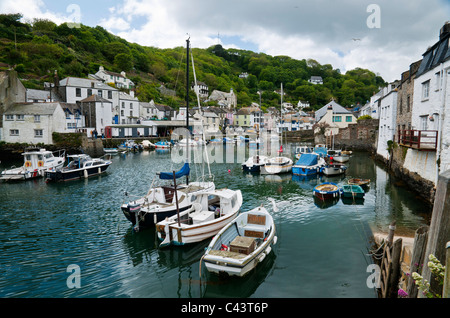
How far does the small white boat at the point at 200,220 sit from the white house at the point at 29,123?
41547 mm

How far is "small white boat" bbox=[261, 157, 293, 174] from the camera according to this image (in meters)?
35.5

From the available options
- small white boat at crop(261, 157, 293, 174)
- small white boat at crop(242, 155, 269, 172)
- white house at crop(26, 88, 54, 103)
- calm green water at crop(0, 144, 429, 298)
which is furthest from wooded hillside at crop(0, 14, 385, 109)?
calm green water at crop(0, 144, 429, 298)

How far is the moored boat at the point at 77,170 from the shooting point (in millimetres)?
31297

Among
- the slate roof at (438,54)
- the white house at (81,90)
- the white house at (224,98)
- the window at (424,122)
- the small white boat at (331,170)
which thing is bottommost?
the small white boat at (331,170)

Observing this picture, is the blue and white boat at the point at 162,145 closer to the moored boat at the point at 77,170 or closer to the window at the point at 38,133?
the window at the point at 38,133

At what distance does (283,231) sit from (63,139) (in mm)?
46050

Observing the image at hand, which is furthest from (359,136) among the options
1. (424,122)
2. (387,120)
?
(424,122)

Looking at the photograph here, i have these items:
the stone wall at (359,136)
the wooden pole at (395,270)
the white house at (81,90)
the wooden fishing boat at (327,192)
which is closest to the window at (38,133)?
the white house at (81,90)

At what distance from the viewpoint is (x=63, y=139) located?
4888cm

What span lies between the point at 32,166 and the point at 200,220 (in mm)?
28858

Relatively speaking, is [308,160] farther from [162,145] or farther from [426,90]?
[162,145]

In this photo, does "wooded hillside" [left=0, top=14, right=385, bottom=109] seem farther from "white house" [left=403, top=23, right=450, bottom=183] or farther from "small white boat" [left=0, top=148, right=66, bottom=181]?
"white house" [left=403, top=23, right=450, bottom=183]
